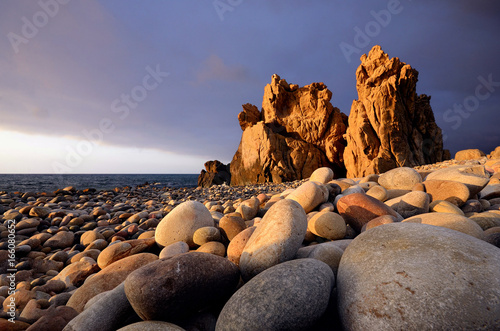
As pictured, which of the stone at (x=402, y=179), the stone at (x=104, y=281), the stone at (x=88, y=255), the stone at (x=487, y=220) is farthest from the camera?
the stone at (x=402, y=179)

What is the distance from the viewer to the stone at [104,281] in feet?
8.21

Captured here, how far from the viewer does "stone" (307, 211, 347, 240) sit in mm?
2750

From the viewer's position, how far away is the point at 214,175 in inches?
1245

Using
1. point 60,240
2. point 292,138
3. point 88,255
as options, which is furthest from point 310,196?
point 292,138

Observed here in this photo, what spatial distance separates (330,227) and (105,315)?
2.29 metres

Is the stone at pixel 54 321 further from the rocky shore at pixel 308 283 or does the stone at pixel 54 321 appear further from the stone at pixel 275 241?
the stone at pixel 275 241

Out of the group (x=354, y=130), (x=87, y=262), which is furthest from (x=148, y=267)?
(x=354, y=130)

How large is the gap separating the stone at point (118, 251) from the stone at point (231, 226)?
119 centimetres

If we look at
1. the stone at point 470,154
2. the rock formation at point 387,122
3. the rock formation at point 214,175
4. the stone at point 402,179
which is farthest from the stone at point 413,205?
the rock formation at point 214,175

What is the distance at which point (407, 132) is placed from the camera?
21.3 m

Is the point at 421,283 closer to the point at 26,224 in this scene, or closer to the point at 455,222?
the point at 455,222

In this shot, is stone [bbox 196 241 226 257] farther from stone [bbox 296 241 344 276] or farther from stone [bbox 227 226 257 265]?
stone [bbox 296 241 344 276]

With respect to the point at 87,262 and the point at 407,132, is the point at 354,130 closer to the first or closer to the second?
the point at 407,132

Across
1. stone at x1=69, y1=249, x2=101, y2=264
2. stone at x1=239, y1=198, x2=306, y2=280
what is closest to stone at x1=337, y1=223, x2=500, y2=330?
stone at x1=239, y1=198, x2=306, y2=280
